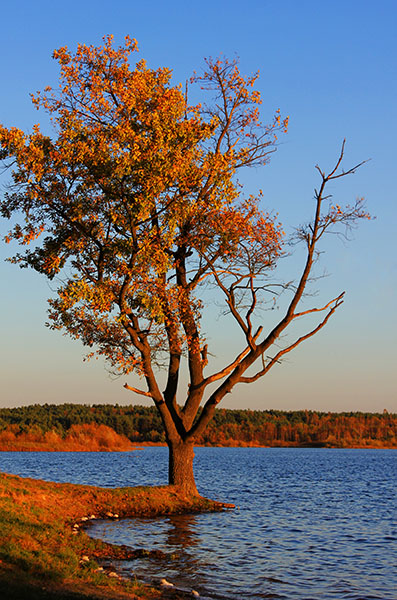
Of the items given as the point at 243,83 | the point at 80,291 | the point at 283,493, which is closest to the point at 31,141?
the point at 80,291

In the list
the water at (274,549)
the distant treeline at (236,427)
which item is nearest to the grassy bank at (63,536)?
the water at (274,549)

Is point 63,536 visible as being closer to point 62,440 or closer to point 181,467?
point 181,467

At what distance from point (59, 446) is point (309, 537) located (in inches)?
3192

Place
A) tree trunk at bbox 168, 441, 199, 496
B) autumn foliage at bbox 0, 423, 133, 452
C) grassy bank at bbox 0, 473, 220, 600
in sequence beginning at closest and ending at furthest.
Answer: grassy bank at bbox 0, 473, 220, 600 → tree trunk at bbox 168, 441, 199, 496 → autumn foliage at bbox 0, 423, 133, 452

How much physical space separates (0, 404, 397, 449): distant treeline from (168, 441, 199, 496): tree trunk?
11436 centimetres

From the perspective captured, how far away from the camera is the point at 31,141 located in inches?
1107

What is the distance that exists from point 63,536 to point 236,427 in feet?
512

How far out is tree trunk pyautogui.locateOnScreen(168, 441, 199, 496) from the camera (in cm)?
3044

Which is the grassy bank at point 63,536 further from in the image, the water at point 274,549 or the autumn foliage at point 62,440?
the autumn foliage at point 62,440

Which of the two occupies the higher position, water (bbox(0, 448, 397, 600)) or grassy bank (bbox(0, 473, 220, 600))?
grassy bank (bbox(0, 473, 220, 600))

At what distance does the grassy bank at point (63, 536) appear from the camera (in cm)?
1316

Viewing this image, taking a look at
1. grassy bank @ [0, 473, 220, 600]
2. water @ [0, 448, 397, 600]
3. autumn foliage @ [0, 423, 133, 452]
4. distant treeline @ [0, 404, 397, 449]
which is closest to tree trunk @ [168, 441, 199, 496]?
grassy bank @ [0, 473, 220, 600]

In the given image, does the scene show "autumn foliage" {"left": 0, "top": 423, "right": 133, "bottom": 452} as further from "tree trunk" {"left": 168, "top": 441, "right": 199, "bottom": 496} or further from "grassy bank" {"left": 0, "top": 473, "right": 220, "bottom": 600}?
"grassy bank" {"left": 0, "top": 473, "right": 220, "bottom": 600}

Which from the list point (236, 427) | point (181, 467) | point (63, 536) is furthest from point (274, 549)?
point (236, 427)
